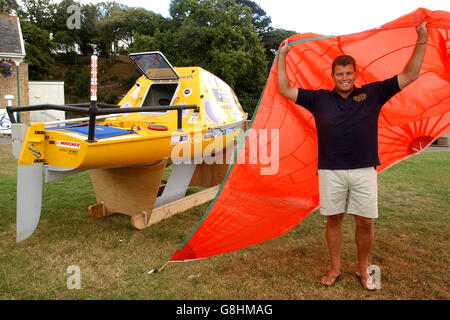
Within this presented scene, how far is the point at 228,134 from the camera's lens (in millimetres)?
5730

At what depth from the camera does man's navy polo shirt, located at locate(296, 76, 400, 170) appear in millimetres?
2729

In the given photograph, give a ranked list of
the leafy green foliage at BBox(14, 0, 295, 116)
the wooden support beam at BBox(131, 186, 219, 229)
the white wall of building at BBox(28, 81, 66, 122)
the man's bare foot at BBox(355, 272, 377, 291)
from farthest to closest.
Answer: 1. the leafy green foliage at BBox(14, 0, 295, 116)
2. the white wall of building at BBox(28, 81, 66, 122)
3. the wooden support beam at BBox(131, 186, 219, 229)
4. the man's bare foot at BBox(355, 272, 377, 291)

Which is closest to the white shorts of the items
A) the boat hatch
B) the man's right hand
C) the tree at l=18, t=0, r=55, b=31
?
the man's right hand

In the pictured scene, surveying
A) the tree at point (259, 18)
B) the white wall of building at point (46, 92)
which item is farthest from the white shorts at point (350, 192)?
the tree at point (259, 18)

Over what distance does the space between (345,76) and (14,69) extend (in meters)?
19.6

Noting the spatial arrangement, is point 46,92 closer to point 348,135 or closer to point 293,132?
point 293,132

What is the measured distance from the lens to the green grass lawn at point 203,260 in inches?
119

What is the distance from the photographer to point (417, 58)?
2.55 metres

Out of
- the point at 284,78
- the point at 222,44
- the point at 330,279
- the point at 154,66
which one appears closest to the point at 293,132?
the point at 284,78

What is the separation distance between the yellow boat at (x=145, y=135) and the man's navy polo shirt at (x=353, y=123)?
6.34 feet

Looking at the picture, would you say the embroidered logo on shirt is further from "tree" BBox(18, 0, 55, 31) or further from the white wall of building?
"tree" BBox(18, 0, 55, 31)

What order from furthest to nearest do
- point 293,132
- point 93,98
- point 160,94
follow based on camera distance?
point 160,94 < point 293,132 < point 93,98
